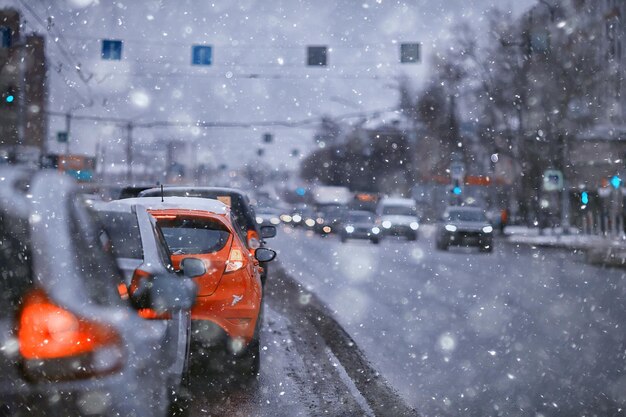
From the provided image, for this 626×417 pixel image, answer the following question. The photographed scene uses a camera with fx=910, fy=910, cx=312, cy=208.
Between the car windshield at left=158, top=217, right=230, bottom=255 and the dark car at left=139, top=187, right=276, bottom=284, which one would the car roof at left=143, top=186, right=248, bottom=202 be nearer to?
the dark car at left=139, top=187, right=276, bottom=284

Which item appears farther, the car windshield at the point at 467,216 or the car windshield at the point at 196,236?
the car windshield at the point at 467,216

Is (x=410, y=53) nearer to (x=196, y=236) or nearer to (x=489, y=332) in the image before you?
(x=489, y=332)

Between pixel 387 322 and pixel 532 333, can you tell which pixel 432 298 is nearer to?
pixel 387 322

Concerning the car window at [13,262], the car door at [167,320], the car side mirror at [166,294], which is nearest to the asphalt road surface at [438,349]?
the car door at [167,320]

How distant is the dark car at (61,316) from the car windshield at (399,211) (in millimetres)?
35465

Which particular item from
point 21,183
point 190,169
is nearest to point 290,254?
point 21,183

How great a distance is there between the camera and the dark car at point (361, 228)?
37.4 m

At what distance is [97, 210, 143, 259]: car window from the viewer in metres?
4.94

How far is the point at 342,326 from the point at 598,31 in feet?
147

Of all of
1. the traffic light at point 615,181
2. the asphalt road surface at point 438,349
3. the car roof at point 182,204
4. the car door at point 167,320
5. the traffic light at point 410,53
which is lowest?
the asphalt road surface at point 438,349

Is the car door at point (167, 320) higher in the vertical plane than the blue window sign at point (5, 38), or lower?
lower

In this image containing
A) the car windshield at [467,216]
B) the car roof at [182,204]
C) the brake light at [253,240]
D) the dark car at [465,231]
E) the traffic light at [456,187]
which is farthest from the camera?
the traffic light at [456,187]

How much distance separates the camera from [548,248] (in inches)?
1342

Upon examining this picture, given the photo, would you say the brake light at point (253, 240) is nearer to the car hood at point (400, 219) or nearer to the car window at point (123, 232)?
the car window at point (123, 232)
